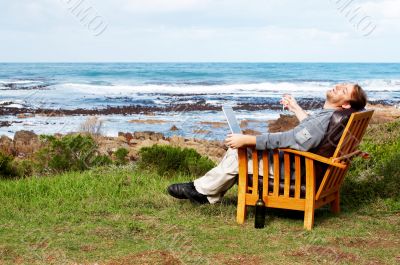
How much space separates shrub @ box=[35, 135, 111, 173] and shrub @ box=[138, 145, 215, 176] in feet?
3.28

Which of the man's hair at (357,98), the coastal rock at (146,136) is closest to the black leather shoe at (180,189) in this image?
the man's hair at (357,98)

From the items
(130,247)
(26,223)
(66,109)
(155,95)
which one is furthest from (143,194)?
(155,95)

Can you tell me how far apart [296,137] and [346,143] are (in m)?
0.41

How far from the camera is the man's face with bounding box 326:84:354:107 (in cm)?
560

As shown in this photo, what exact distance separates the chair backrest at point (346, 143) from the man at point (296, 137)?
0.17 metres

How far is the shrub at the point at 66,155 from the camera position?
30.6 ft

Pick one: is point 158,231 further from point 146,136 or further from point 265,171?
point 146,136

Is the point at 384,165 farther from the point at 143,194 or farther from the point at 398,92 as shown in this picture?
the point at 398,92

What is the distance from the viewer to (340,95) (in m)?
5.62

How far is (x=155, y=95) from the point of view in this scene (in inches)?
1463

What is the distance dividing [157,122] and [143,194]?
54.1 feet

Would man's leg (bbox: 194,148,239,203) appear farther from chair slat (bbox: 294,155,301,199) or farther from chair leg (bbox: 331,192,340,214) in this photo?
chair leg (bbox: 331,192,340,214)

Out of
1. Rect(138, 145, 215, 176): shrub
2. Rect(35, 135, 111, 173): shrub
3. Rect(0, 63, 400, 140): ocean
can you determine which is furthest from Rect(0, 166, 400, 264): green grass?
Rect(0, 63, 400, 140): ocean

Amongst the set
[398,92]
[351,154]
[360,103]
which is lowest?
Answer: [398,92]
